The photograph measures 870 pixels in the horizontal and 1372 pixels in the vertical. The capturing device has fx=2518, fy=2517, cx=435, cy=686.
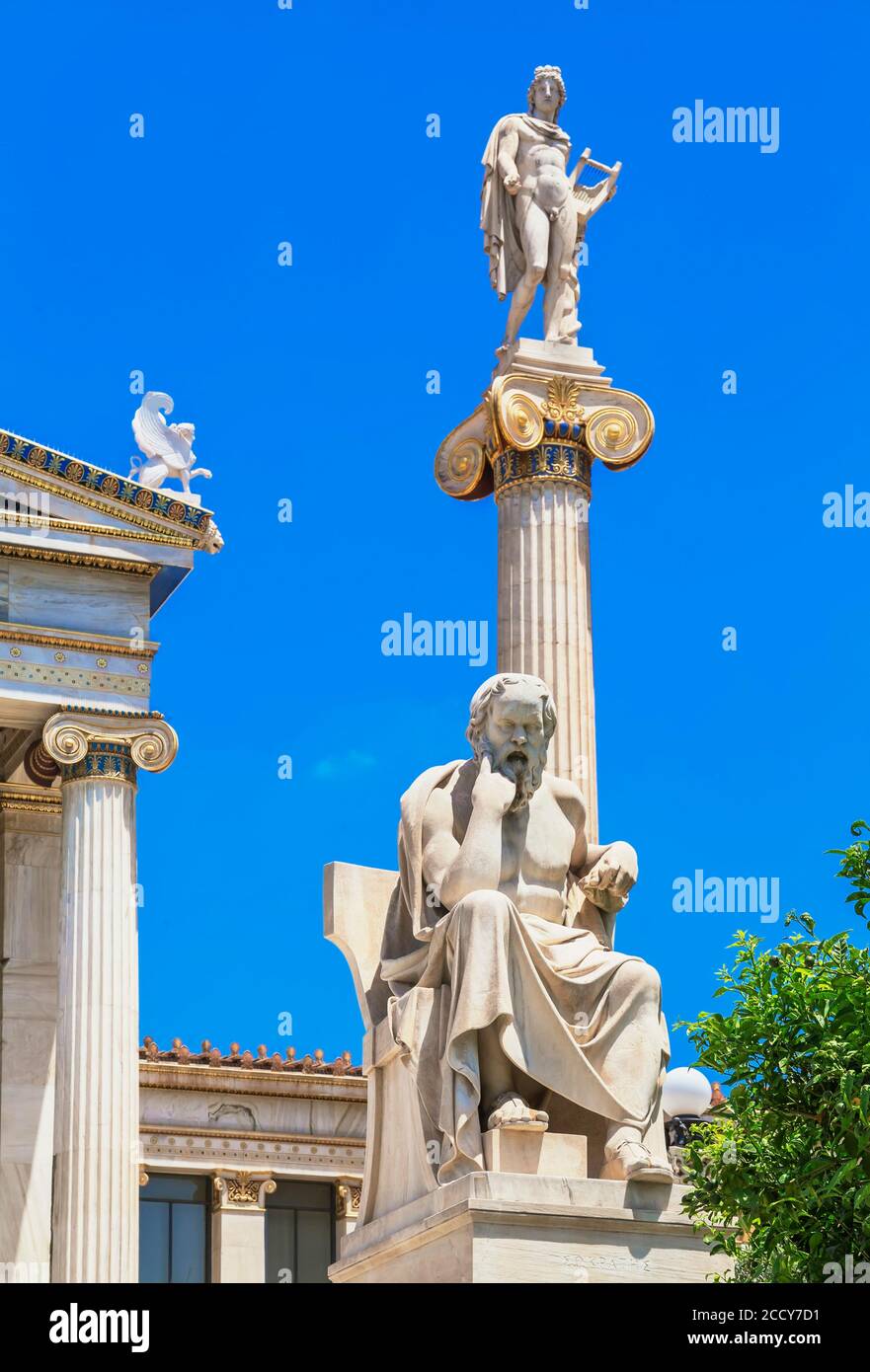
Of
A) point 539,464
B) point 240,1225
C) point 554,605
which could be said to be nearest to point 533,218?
point 539,464

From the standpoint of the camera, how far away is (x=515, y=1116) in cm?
1109

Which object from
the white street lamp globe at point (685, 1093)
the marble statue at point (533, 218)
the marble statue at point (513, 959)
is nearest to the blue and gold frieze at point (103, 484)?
the marble statue at point (533, 218)

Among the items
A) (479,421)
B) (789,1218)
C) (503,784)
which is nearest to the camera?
(789,1218)

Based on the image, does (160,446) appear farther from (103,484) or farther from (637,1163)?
(637,1163)

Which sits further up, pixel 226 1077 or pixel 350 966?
pixel 226 1077

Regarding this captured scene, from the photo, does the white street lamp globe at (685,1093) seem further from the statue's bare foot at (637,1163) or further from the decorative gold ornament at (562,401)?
the statue's bare foot at (637,1163)

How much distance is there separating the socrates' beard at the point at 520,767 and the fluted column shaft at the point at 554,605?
6.24 metres

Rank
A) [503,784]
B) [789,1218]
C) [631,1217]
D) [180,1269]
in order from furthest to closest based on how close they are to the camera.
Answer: [180,1269], [503,784], [631,1217], [789,1218]

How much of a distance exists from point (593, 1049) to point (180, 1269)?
26.5 m

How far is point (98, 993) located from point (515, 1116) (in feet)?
47.2
